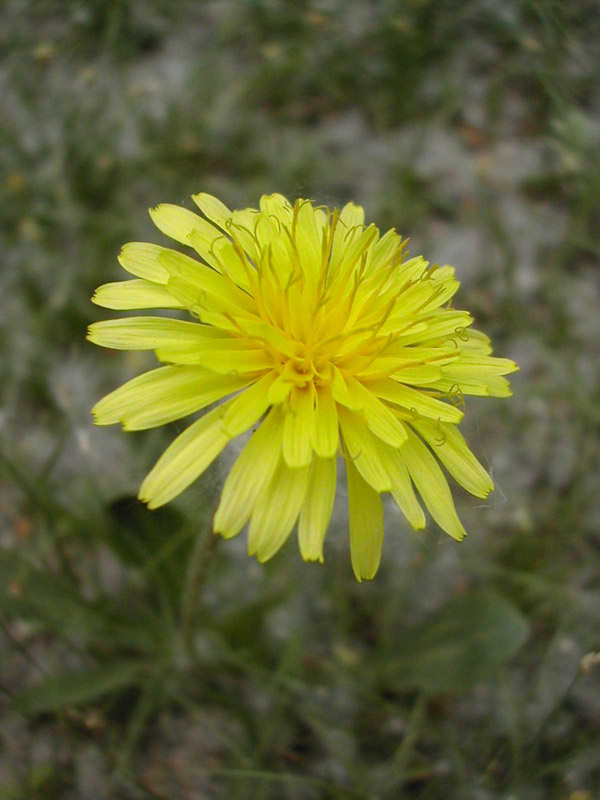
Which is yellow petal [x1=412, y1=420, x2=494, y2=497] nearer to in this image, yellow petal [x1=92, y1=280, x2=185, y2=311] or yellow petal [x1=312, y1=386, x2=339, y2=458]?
yellow petal [x1=312, y1=386, x2=339, y2=458]

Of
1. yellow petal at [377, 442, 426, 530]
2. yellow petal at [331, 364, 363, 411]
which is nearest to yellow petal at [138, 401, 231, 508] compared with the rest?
yellow petal at [331, 364, 363, 411]

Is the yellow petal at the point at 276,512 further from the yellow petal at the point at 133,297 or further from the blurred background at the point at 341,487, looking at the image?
the yellow petal at the point at 133,297

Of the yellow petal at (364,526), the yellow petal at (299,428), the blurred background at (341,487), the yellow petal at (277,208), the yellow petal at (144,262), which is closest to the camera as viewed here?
the yellow petal at (299,428)

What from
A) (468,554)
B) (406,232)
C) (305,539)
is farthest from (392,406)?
(406,232)

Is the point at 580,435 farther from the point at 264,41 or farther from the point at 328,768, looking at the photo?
the point at 264,41

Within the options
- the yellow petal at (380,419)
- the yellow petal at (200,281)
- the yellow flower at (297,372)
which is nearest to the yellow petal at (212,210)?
the yellow flower at (297,372)

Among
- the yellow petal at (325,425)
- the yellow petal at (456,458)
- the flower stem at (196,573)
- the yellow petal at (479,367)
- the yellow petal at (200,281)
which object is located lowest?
the flower stem at (196,573)

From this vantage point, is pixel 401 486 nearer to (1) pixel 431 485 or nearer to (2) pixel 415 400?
(1) pixel 431 485
